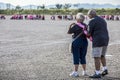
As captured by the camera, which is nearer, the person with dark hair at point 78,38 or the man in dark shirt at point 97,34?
the man in dark shirt at point 97,34

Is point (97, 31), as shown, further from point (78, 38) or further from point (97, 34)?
point (78, 38)

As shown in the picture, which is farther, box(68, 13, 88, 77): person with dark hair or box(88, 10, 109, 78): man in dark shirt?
box(68, 13, 88, 77): person with dark hair

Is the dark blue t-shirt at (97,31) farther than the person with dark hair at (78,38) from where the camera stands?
No

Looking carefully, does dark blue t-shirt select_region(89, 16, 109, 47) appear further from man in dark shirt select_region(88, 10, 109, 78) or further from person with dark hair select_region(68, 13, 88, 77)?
person with dark hair select_region(68, 13, 88, 77)

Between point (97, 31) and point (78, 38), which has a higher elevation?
point (97, 31)

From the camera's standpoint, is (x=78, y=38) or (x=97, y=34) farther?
(x=78, y=38)

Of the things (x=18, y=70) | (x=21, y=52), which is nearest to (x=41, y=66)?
(x=18, y=70)

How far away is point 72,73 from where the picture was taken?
13.1 meters

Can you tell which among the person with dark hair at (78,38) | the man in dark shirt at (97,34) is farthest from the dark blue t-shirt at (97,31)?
the person with dark hair at (78,38)

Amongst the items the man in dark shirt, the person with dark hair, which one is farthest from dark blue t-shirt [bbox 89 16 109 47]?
the person with dark hair

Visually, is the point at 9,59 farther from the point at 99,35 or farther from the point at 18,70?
the point at 99,35

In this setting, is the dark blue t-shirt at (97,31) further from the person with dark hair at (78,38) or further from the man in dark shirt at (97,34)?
the person with dark hair at (78,38)

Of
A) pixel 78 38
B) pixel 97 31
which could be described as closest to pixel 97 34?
pixel 97 31

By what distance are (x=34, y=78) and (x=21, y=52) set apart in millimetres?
7823
